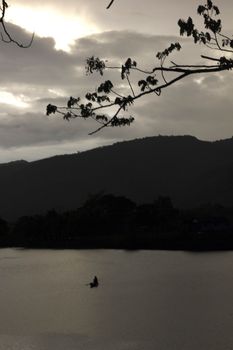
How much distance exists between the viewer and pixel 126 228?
120m

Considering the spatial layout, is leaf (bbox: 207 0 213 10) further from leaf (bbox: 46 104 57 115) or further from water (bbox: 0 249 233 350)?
water (bbox: 0 249 233 350)

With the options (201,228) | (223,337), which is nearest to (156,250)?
(201,228)

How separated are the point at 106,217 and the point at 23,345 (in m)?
88.1

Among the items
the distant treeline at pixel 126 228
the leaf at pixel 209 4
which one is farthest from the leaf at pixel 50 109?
the distant treeline at pixel 126 228

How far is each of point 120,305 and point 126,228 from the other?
7202 cm

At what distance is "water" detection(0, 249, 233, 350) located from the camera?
34406 millimetres

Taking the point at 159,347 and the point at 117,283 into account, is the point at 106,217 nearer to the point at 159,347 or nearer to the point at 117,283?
the point at 117,283

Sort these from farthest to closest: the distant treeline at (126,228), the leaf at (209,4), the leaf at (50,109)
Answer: the distant treeline at (126,228), the leaf at (50,109), the leaf at (209,4)

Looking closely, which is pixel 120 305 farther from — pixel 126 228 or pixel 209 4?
pixel 126 228

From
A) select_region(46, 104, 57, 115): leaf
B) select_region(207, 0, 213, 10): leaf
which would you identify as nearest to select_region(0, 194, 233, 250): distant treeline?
select_region(46, 104, 57, 115): leaf

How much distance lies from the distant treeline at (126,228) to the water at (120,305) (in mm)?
22658

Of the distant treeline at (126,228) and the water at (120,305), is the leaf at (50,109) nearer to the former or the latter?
the water at (120,305)

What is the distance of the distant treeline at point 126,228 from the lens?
115 meters

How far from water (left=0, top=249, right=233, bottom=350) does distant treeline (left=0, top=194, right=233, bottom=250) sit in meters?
22.7
